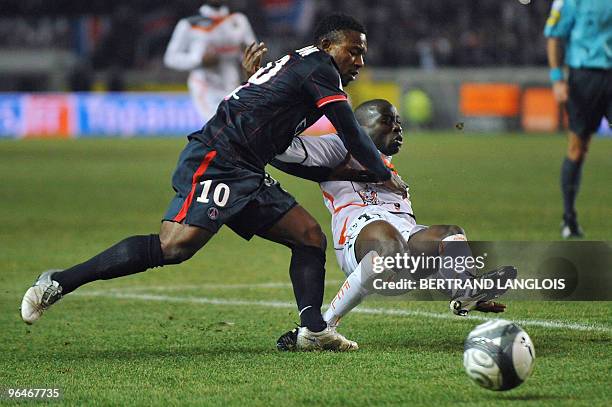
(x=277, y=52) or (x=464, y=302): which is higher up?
(x=464, y=302)

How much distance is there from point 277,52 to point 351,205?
25749 millimetres

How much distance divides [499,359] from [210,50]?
33.1 ft

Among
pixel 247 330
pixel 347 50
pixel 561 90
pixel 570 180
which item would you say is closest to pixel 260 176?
pixel 347 50

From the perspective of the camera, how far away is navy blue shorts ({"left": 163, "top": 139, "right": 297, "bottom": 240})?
548 centimetres

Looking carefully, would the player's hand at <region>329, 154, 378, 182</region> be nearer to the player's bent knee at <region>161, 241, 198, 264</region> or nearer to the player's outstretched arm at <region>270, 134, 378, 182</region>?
the player's outstretched arm at <region>270, 134, 378, 182</region>

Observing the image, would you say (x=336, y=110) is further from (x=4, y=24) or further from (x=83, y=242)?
(x=4, y=24)

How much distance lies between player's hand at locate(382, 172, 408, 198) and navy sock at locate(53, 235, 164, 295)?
1.14m

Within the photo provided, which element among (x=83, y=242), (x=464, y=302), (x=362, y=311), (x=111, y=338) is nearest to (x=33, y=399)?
(x=111, y=338)

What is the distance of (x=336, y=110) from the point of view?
5.43 metres

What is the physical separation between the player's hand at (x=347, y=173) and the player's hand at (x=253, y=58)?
65cm

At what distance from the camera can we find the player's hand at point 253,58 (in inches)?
242

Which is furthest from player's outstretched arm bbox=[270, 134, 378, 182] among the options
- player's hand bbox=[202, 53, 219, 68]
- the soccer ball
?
player's hand bbox=[202, 53, 219, 68]

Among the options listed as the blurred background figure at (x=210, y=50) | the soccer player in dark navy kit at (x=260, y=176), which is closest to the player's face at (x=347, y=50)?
the soccer player in dark navy kit at (x=260, y=176)

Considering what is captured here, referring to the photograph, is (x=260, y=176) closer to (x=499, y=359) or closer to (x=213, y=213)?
(x=213, y=213)
